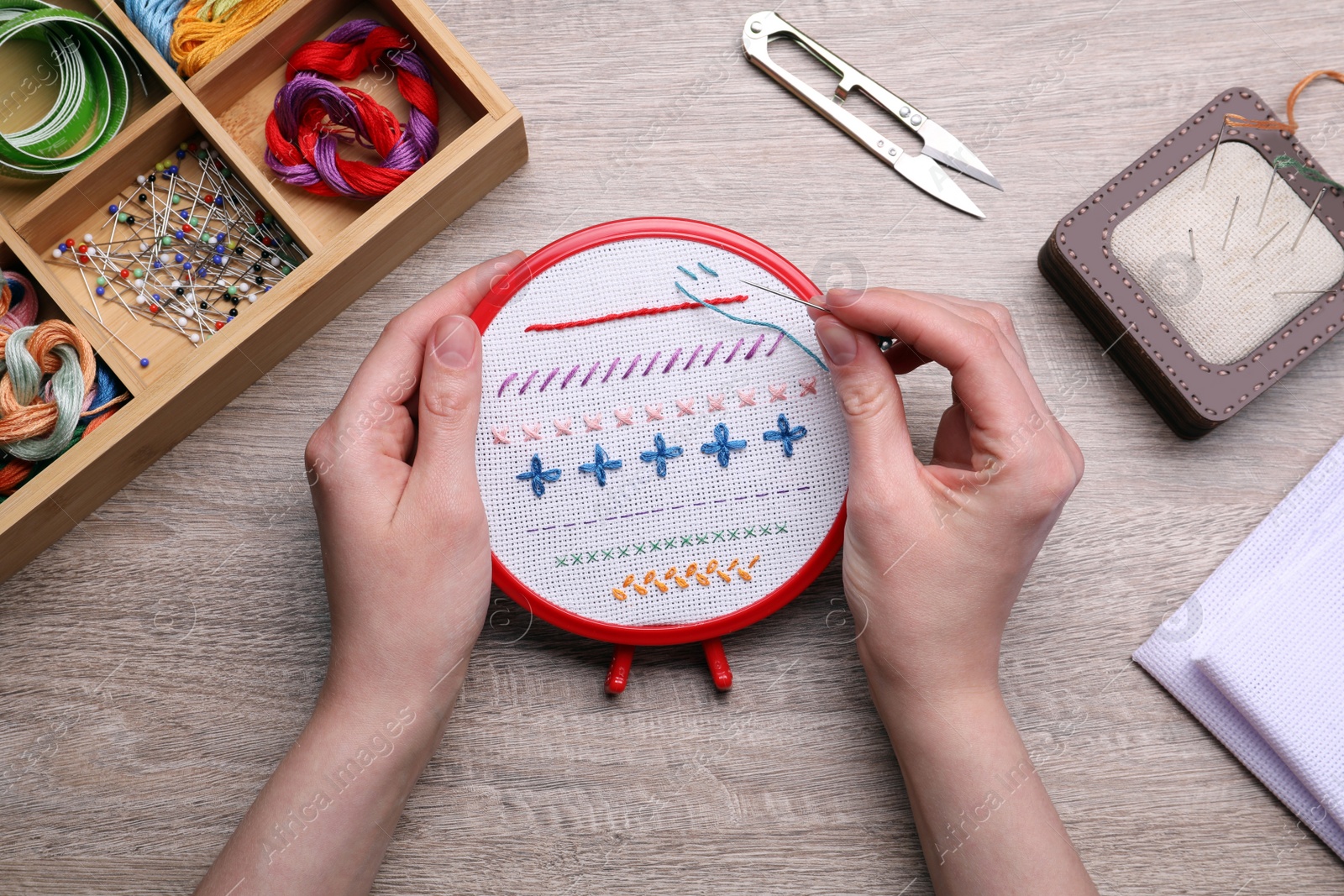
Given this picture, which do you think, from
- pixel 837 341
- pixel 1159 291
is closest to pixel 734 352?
pixel 837 341

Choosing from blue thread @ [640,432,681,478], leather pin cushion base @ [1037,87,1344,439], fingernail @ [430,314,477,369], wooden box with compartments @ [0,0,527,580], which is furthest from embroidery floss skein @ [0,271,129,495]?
leather pin cushion base @ [1037,87,1344,439]

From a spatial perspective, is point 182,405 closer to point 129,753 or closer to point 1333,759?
point 129,753

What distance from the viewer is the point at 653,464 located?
1.12 meters

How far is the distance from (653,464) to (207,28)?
0.86 m

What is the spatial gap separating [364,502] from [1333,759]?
130 centimetres

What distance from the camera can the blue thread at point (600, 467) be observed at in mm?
1112

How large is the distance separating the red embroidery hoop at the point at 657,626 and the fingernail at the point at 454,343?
0.08 meters

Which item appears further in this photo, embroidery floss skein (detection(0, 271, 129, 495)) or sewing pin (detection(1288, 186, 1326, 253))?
sewing pin (detection(1288, 186, 1326, 253))

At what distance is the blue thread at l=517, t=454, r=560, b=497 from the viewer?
1110 mm

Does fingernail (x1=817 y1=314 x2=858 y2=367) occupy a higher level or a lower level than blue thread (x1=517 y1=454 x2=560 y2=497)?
higher

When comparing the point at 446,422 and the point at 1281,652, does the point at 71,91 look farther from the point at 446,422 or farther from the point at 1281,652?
the point at 1281,652

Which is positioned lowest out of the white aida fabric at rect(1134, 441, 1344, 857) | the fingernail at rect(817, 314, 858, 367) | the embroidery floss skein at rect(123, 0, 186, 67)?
the white aida fabric at rect(1134, 441, 1344, 857)

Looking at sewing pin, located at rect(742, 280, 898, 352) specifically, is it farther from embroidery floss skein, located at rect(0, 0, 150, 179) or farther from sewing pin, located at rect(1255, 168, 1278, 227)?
embroidery floss skein, located at rect(0, 0, 150, 179)

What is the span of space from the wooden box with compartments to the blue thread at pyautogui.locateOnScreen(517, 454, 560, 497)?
37 cm
